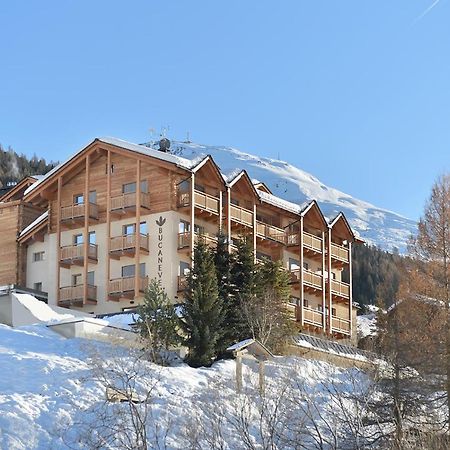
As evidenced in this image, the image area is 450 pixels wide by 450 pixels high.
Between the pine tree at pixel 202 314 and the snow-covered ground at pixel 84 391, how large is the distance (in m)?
0.68

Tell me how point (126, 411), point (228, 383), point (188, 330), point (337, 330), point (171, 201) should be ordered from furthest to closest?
point (337, 330), point (171, 201), point (188, 330), point (228, 383), point (126, 411)

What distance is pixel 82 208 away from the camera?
50.8m

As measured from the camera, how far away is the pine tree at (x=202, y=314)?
3719 centimetres

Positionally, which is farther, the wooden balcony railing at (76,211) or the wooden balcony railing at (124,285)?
the wooden balcony railing at (76,211)

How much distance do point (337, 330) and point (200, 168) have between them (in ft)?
44.8

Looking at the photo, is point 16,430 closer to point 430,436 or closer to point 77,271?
point 430,436

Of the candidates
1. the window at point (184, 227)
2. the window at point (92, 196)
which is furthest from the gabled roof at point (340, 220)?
the window at point (92, 196)

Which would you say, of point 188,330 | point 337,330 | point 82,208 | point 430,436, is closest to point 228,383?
point 188,330

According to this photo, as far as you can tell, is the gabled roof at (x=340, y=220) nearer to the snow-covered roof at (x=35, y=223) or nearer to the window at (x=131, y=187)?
the window at (x=131, y=187)

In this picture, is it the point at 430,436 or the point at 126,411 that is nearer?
the point at 430,436

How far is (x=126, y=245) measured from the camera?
159 feet

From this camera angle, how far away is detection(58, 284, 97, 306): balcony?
4907 cm

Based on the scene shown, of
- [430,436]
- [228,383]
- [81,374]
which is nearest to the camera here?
[430,436]

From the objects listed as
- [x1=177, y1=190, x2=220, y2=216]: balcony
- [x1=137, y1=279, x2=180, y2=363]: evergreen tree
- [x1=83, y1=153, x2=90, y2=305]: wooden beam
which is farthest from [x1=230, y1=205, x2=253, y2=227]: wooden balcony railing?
[x1=137, y1=279, x2=180, y2=363]: evergreen tree
